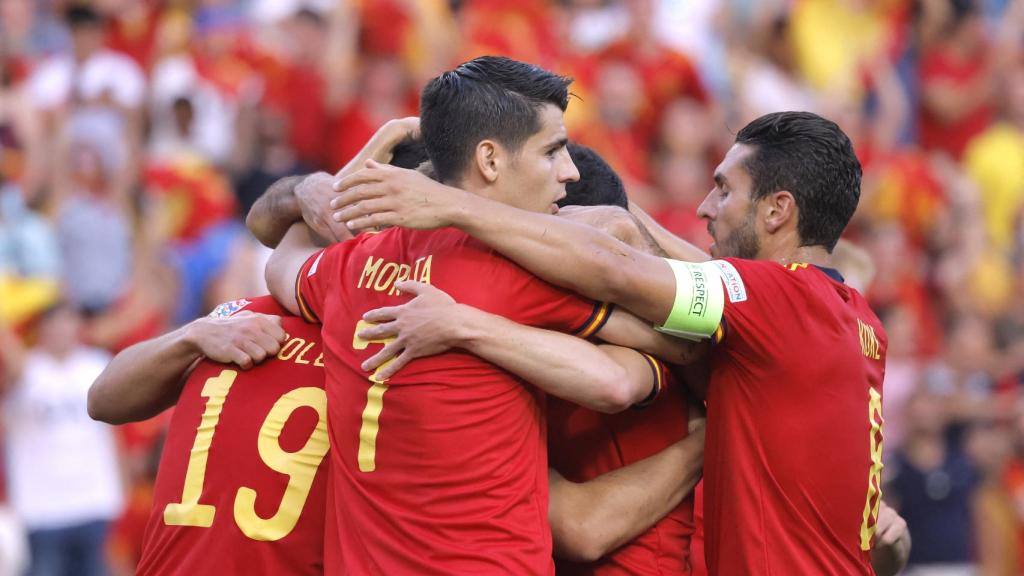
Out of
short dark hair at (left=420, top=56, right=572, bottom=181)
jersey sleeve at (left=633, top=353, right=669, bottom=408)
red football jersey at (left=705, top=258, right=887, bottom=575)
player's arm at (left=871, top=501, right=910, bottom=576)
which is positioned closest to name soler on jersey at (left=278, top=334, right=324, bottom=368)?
short dark hair at (left=420, top=56, right=572, bottom=181)

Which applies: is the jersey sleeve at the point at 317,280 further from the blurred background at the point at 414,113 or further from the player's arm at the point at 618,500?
the blurred background at the point at 414,113

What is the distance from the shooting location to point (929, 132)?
39.3 feet

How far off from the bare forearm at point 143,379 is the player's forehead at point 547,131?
4.24 ft

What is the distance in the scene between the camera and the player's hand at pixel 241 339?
4391 millimetres

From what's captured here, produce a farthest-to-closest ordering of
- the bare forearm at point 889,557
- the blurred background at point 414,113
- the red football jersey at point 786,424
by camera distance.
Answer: the blurred background at point 414,113
the bare forearm at point 889,557
the red football jersey at point 786,424

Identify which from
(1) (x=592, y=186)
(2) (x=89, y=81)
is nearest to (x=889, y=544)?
(1) (x=592, y=186)

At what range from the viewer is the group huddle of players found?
12.5 ft

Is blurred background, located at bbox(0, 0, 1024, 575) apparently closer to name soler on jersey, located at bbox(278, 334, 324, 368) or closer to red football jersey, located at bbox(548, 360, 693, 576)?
name soler on jersey, located at bbox(278, 334, 324, 368)

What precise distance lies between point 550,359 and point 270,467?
100 cm

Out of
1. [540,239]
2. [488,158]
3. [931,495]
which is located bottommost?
[931,495]

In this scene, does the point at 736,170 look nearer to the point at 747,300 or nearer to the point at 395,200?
the point at 747,300

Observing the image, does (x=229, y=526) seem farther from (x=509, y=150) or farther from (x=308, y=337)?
(x=509, y=150)

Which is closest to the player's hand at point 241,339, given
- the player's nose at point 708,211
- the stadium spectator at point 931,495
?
the player's nose at point 708,211

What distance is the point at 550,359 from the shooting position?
3.80 metres
